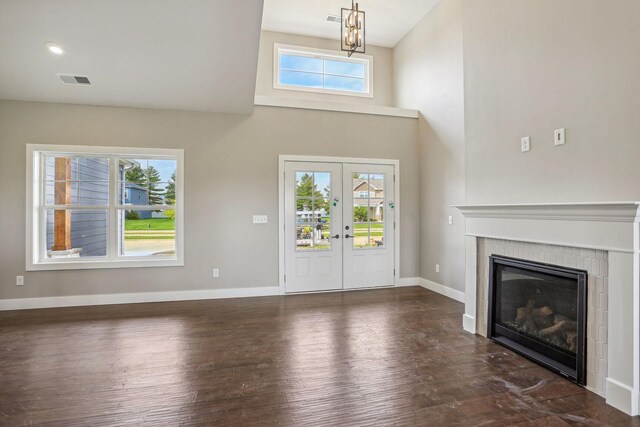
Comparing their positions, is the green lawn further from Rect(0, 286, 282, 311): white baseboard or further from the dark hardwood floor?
the dark hardwood floor

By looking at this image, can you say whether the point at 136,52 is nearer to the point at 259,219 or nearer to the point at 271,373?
the point at 259,219

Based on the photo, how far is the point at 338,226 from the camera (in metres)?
5.51

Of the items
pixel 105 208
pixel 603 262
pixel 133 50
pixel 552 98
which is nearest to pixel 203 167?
pixel 105 208

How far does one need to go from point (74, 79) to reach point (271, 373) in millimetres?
3881

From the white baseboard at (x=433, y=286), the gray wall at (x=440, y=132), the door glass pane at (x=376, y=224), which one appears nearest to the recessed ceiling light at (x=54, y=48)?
the door glass pane at (x=376, y=224)

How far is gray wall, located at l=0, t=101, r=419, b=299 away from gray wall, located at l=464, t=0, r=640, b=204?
2.27 meters

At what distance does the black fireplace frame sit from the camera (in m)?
2.53

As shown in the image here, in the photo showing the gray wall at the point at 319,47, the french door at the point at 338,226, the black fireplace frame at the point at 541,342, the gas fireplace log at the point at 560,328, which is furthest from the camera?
the gray wall at the point at 319,47

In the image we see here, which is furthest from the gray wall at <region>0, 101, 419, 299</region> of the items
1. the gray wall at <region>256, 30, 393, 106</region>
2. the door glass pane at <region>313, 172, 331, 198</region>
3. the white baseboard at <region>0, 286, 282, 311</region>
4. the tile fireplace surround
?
the tile fireplace surround

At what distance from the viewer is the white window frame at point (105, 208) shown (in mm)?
4547

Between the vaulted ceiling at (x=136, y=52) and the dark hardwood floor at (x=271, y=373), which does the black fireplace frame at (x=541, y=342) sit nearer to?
the dark hardwood floor at (x=271, y=373)

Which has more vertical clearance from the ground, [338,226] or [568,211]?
[568,211]

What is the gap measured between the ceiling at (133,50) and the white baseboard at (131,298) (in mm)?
2604

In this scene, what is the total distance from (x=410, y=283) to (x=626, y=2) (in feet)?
14.5
